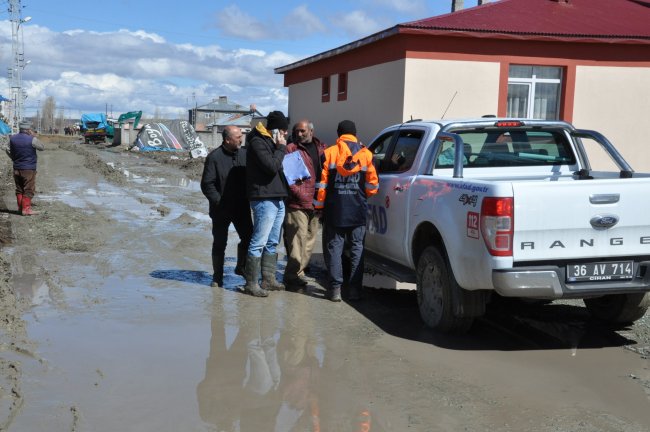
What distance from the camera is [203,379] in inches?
192

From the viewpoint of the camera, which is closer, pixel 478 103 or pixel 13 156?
pixel 13 156

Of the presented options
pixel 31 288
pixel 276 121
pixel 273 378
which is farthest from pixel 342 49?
pixel 273 378

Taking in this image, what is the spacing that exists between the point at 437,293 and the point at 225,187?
2.80 metres

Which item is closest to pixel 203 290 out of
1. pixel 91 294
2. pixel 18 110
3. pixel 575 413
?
pixel 91 294

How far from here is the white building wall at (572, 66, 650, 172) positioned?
52.4 ft

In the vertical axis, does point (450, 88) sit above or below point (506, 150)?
above

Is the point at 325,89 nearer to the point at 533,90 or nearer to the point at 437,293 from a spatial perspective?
the point at 533,90

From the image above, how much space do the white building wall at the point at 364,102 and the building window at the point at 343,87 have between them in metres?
0.18

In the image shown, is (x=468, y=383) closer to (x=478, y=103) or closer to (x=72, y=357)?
(x=72, y=357)

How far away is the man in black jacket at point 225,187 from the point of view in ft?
24.6

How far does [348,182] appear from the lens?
23.1 feet

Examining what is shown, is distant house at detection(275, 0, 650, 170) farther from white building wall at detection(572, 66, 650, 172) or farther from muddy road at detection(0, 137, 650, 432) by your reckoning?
muddy road at detection(0, 137, 650, 432)

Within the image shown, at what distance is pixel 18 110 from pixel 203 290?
61.9 m

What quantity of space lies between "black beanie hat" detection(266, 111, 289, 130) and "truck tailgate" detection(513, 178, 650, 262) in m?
3.06
